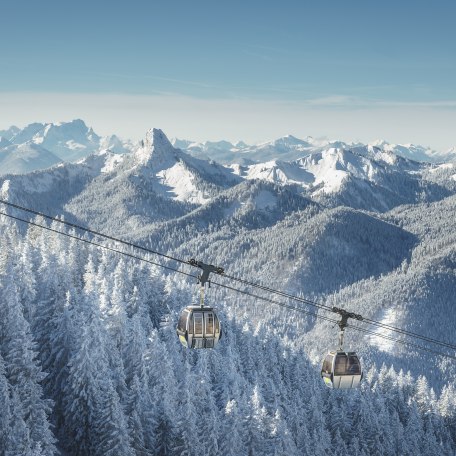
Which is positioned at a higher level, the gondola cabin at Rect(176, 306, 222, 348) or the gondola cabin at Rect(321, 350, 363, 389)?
the gondola cabin at Rect(176, 306, 222, 348)

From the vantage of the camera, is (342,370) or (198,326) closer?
(198,326)

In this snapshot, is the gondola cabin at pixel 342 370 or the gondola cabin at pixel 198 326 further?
the gondola cabin at pixel 342 370

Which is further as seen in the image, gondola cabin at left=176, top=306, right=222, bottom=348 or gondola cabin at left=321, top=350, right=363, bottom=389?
gondola cabin at left=321, top=350, right=363, bottom=389

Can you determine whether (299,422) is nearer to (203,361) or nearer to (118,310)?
(203,361)

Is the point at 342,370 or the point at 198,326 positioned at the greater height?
the point at 198,326
